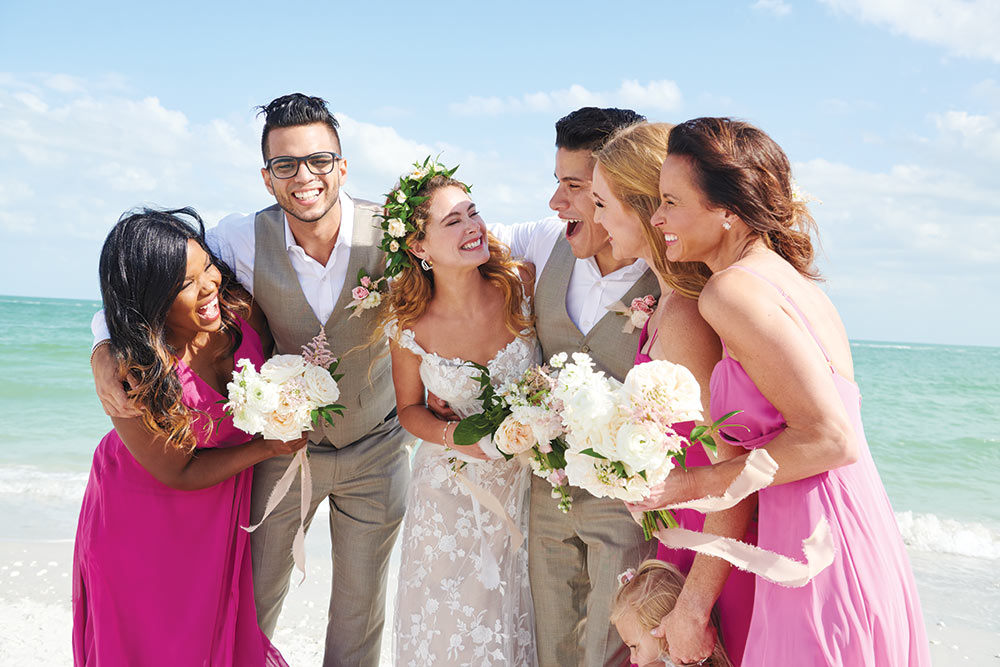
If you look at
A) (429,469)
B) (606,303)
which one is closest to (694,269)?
(606,303)

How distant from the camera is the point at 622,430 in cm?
236

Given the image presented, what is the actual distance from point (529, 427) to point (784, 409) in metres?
1.23

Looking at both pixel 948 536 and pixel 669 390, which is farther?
pixel 948 536

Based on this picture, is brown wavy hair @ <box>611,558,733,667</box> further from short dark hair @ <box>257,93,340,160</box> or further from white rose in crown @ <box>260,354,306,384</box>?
short dark hair @ <box>257,93,340,160</box>

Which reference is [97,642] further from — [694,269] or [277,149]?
[694,269]

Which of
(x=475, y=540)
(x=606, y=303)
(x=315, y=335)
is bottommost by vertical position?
(x=475, y=540)

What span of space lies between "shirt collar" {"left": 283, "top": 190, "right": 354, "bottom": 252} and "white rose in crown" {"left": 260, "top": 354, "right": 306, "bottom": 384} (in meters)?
0.78

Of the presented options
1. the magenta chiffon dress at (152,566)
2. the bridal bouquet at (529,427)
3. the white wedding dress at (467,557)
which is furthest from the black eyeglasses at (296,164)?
the bridal bouquet at (529,427)

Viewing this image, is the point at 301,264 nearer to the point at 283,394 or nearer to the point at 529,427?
the point at 283,394

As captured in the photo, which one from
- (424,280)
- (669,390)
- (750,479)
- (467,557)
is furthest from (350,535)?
(750,479)

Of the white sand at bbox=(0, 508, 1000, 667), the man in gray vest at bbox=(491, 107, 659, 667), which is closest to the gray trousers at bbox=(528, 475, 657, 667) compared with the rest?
the man in gray vest at bbox=(491, 107, 659, 667)

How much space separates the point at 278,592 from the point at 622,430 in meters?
2.81

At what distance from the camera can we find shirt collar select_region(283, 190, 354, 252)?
13.9 ft

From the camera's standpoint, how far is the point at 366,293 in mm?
4191
